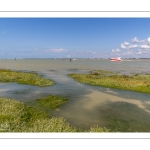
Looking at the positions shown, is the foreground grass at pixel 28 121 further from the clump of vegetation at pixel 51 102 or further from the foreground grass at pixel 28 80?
the foreground grass at pixel 28 80

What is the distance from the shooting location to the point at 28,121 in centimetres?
993

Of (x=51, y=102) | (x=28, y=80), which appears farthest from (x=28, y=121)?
(x=28, y=80)

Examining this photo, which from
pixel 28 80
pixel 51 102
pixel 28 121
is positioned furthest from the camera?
pixel 28 80

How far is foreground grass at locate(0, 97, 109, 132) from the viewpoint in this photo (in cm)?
837

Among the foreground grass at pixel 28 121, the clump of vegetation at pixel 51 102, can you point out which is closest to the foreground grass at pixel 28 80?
the clump of vegetation at pixel 51 102

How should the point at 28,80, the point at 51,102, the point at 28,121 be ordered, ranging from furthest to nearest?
the point at 28,80 → the point at 51,102 → the point at 28,121

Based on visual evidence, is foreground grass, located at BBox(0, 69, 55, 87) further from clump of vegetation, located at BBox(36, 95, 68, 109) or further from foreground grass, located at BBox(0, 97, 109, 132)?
foreground grass, located at BBox(0, 97, 109, 132)

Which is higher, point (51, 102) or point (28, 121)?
point (51, 102)

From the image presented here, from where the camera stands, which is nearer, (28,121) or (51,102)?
(28,121)

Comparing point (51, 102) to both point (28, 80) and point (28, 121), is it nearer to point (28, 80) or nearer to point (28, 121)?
point (28, 121)

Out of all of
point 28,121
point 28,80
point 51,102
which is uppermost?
point 28,80

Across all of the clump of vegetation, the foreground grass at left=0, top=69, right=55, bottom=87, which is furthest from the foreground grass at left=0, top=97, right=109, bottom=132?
the foreground grass at left=0, top=69, right=55, bottom=87
